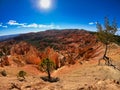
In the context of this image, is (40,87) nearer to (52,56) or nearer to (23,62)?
(52,56)

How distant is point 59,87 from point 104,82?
144 inches

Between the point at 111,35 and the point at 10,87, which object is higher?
the point at 111,35

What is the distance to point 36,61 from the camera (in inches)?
1318

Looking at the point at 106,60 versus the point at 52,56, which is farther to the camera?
the point at 52,56

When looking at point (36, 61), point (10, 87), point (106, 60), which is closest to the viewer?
point (10, 87)

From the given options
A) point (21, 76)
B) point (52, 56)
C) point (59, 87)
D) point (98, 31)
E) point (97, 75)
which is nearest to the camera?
point (59, 87)

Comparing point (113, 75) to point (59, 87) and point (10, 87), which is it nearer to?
point (59, 87)

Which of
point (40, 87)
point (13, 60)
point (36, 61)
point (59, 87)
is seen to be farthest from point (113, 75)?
point (13, 60)

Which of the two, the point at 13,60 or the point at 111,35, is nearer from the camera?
the point at 111,35

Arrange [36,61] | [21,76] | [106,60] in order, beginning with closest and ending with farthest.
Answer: [21,76] → [106,60] → [36,61]

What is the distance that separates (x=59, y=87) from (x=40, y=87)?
53.2 inches

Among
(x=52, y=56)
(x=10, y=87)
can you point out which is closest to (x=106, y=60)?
(x=52, y=56)

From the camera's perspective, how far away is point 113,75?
58.5ft

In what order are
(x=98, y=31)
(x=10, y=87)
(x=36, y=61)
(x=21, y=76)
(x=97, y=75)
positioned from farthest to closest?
1. (x=36, y=61)
2. (x=98, y=31)
3. (x=97, y=75)
4. (x=21, y=76)
5. (x=10, y=87)
